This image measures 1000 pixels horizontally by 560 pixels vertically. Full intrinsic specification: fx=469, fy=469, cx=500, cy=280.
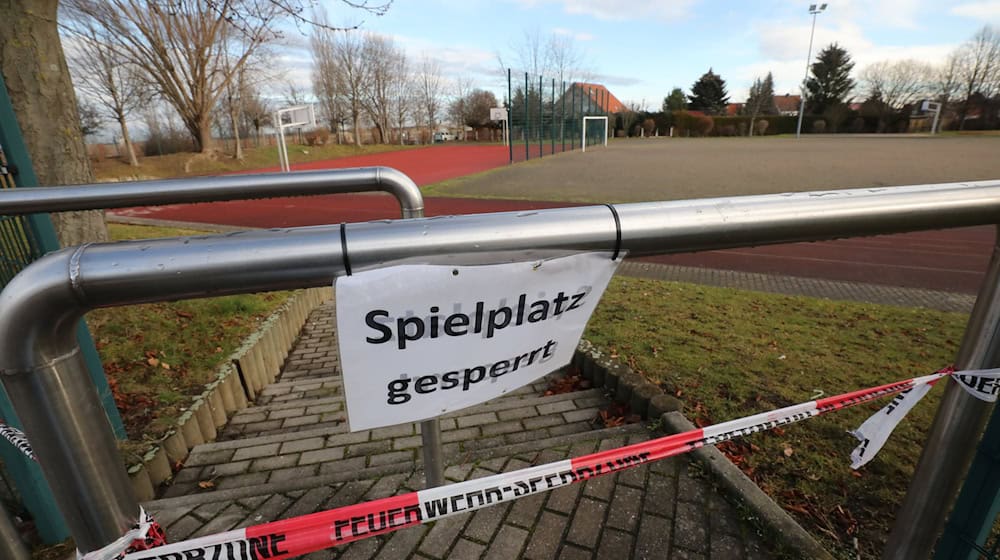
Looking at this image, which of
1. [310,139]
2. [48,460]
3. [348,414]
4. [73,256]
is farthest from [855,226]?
[310,139]

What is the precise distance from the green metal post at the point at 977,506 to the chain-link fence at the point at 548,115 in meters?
22.6

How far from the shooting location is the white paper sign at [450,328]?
85 centimetres

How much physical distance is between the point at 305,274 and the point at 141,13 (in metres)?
31.6

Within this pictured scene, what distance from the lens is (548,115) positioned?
29203mm

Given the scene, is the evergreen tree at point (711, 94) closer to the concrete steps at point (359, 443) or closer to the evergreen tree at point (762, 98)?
the evergreen tree at point (762, 98)

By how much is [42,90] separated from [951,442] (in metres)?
6.11

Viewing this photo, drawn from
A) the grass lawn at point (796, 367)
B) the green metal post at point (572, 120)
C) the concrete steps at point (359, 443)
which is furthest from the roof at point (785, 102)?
the concrete steps at point (359, 443)

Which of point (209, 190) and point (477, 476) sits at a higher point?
point (209, 190)

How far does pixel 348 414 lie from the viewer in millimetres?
971

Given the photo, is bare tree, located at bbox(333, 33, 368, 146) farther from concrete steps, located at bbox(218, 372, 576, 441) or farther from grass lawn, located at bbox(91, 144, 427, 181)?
concrete steps, located at bbox(218, 372, 576, 441)

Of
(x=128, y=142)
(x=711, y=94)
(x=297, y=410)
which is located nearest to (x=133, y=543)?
(x=297, y=410)

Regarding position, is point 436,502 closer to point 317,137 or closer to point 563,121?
point 563,121

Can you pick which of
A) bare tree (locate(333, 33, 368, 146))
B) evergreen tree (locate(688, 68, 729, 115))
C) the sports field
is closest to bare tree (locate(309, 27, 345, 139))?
bare tree (locate(333, 33, 368, 146))

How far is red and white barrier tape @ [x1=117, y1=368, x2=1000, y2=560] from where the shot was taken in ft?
3.21
